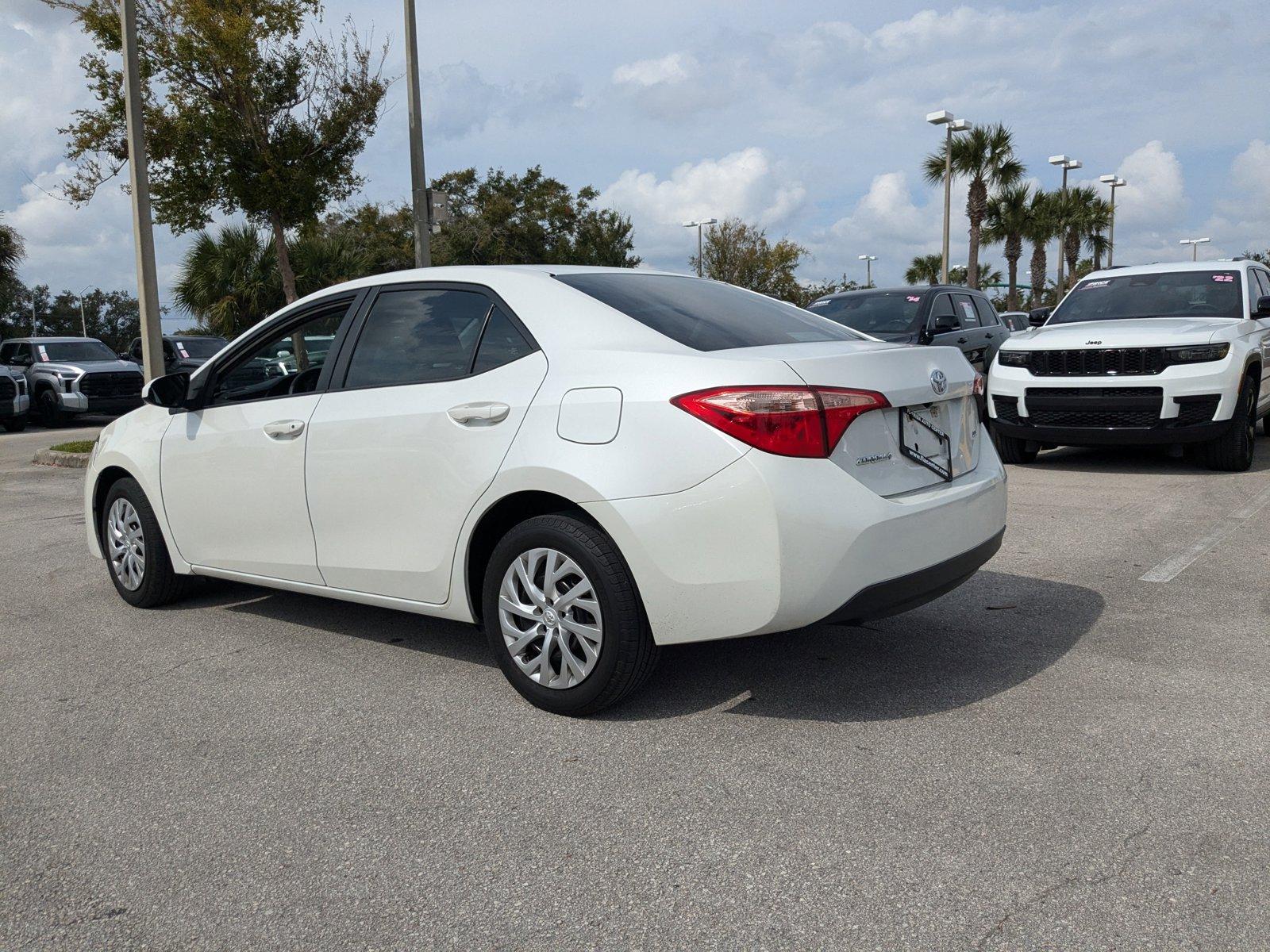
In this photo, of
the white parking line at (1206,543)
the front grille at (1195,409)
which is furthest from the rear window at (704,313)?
the front grille at (1195,409)

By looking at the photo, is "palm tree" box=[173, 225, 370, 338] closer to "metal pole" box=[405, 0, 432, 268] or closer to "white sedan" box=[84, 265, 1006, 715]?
"metal pole" box=[405, 0, 432, 268]

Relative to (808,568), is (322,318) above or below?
above

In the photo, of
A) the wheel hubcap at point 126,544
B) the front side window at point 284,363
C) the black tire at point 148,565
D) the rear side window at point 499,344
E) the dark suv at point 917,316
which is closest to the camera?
the rear side window at point 499,344

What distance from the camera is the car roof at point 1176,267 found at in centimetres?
1065

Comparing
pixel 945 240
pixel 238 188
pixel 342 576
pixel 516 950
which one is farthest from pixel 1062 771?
pixel 945 240

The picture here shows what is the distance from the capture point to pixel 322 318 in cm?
491

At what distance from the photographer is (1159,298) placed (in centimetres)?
1051

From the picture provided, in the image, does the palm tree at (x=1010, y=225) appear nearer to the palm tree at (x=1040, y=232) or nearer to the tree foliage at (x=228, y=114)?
the palm tree at (x=1040, y=232)

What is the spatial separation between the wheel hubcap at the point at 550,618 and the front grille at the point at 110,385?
1861 cm

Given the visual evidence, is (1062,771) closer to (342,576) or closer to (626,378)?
(626,378)

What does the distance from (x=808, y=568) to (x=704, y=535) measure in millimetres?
339

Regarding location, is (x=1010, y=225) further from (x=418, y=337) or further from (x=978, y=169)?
(x=418, y=337)

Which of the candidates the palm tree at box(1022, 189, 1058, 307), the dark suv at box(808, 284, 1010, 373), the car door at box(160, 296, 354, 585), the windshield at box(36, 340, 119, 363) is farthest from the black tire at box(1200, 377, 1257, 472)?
the palm tree at box(1022, 189, 1058, 307)

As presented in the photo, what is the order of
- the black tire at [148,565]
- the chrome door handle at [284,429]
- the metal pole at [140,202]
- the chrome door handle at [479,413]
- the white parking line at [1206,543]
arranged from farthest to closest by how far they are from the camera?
the metal pole at [140,202] → the white parking line at [1206,543] → the black tire at [148,565] → the chrome door handle at [284,429] → the chrome door handle at [479,413]
